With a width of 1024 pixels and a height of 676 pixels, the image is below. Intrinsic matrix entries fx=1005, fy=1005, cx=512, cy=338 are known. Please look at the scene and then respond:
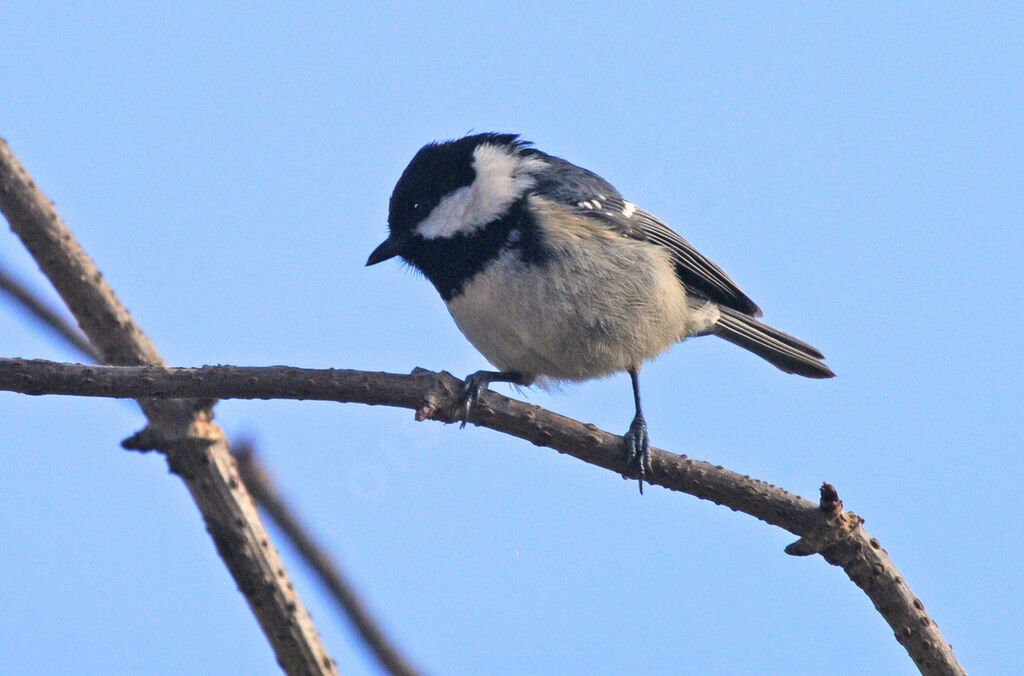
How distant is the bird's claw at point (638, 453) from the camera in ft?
10.5

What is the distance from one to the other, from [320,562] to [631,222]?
6.09ft

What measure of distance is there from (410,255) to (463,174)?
1.32 ft

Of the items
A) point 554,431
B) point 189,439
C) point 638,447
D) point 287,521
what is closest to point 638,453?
point 638,447

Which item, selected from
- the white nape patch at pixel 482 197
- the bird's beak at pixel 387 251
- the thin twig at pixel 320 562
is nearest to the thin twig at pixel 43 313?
the thin twig at pixel 320 562

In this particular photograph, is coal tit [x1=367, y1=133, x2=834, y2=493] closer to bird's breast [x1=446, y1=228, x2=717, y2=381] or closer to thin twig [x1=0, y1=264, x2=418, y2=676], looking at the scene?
bird's breast [x1=446, y1=228, x2=717, y2=381]

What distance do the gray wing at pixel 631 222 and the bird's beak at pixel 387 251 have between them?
1.97ft

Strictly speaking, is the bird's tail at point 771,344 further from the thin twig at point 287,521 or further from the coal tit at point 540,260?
the thin twig at point 287,521

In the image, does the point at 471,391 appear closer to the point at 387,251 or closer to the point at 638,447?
the point at 638,447

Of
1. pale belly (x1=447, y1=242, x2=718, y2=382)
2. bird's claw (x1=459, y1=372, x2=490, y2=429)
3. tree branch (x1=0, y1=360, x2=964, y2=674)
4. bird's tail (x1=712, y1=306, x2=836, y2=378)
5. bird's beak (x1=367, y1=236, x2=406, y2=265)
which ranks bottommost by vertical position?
tree branch (x1=0, y1=360, x2=964, y2=674)

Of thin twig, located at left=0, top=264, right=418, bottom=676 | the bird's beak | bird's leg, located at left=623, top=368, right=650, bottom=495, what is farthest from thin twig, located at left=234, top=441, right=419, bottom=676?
bird's leg, located at left=623, top=368, right=650, bottom=495

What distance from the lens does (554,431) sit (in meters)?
3.00

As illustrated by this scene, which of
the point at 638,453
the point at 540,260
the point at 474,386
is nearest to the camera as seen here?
the point at 474,386

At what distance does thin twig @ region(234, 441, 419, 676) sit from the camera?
385 centimetres

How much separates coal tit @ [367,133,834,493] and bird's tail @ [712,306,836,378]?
0.36 m
